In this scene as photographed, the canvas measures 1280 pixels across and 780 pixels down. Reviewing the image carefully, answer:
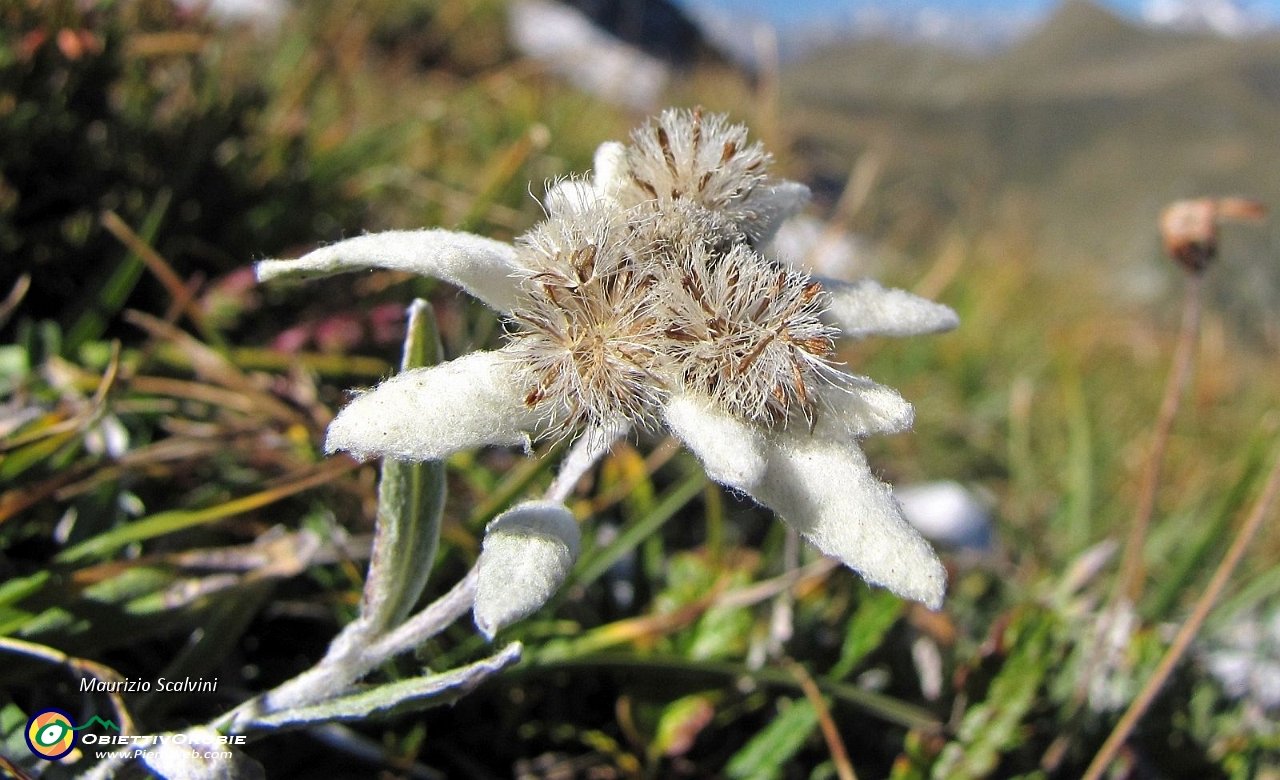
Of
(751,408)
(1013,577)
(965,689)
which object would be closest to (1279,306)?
(1013,577)

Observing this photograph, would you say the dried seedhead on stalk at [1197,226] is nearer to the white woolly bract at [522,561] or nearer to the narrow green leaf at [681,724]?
the narrow green leaf at [681,724]

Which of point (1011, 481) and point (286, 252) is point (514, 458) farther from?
point (1011, 481)

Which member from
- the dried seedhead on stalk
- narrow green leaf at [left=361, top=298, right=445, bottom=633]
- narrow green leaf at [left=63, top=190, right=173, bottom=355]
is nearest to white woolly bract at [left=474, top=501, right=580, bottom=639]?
narrow green leaf at [left=361, top=298, right=445, bottom=633]

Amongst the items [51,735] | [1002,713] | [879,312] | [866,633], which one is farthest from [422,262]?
[1002,713]

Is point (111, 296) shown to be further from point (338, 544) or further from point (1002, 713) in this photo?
point (1002, 713)

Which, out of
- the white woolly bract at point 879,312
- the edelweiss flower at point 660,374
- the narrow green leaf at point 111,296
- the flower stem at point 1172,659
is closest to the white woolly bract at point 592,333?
the edelweiss flower at point 660,374
